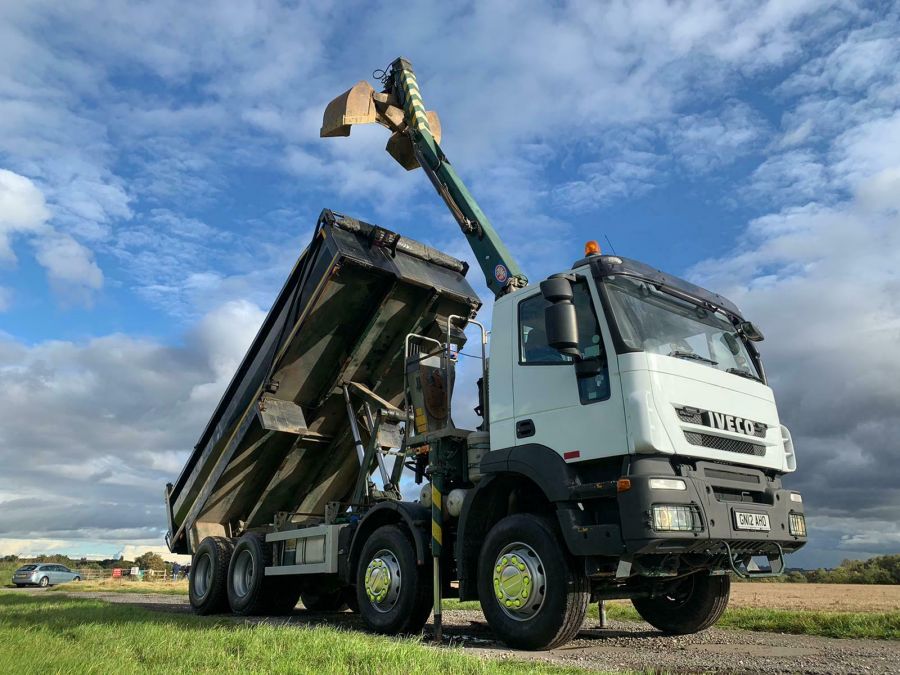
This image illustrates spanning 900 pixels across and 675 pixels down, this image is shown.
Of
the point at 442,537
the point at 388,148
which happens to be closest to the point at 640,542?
the point at 442,537

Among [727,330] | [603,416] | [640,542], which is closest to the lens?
[640,542]

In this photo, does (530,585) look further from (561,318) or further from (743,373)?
(743,373)

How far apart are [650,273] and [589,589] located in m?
2.50

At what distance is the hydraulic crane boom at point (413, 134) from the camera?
7.94m

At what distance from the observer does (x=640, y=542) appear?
476 cm

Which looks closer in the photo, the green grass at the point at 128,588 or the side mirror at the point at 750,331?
the side mirror at the point at 750,331

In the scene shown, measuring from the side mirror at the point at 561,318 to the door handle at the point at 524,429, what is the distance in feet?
2.31

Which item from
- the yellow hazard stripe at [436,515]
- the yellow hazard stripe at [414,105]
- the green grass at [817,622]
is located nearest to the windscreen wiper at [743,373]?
the green grass at [817,622]

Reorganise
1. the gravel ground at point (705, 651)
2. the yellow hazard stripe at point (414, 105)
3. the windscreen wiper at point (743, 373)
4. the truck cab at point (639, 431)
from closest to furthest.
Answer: the gravel ground at point (705, 651), the truck cab at point (639, 431), the windscreen wiper at point (743, 373), the yellow hazard stripe at point (414, 105)

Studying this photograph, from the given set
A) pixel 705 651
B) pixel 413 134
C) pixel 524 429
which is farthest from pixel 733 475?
pixel 413 134

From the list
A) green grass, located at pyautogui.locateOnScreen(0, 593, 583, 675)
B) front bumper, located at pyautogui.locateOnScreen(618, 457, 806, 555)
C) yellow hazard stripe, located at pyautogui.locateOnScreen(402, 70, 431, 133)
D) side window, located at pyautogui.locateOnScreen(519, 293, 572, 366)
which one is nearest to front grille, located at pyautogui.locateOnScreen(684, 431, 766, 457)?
front bumper, located at pyautogui.locateOnScreen(618, 457, 806, 555)

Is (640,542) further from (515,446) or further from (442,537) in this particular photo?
(442,537)

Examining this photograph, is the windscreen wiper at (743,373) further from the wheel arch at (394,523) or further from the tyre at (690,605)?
the wheel arch at (394,523)

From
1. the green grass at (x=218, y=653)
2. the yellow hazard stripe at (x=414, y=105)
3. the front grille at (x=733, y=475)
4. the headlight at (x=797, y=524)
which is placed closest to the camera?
the green grass at (x=218, y=653)
